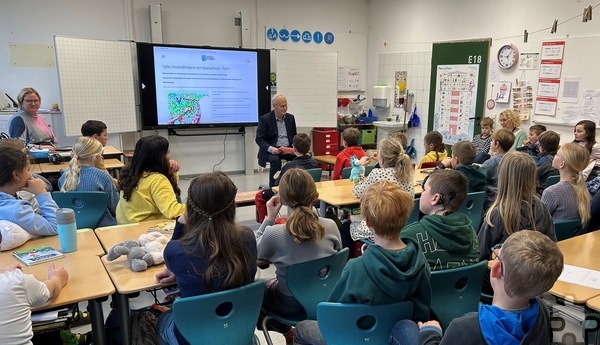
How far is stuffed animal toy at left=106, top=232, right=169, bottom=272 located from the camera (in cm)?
198

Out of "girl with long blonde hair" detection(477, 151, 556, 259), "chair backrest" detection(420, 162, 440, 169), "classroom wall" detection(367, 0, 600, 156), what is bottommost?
"chair backrest" detection(420, 162, 440, 169)

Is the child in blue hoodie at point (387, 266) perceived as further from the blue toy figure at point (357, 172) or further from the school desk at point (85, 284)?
the blue toy figure at point (357, 172)

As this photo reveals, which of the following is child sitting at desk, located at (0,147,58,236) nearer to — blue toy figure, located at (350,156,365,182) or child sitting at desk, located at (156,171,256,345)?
child sitting at desk, located at (156,171,256,345)

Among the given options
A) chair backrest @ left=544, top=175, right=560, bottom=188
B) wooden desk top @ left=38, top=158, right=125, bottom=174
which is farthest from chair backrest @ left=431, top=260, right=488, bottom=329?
wooden desk top @ left=38, top=158, right=125, bottom=174

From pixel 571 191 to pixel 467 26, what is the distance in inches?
182

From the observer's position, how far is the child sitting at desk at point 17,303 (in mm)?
1433

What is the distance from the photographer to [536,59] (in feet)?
18.9

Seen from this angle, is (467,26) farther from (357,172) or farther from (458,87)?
(357,172)

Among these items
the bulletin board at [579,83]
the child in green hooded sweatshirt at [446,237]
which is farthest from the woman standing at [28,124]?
the bulletin board at [579,83]

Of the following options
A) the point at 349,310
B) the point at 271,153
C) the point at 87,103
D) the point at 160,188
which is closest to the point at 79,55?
the point at 87,103

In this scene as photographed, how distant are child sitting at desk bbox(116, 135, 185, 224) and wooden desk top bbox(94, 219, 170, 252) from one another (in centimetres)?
11

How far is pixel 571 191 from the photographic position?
2.78 m

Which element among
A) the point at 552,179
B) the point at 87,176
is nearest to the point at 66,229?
the point at 87,176

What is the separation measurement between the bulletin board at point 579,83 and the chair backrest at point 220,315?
5.17 m
